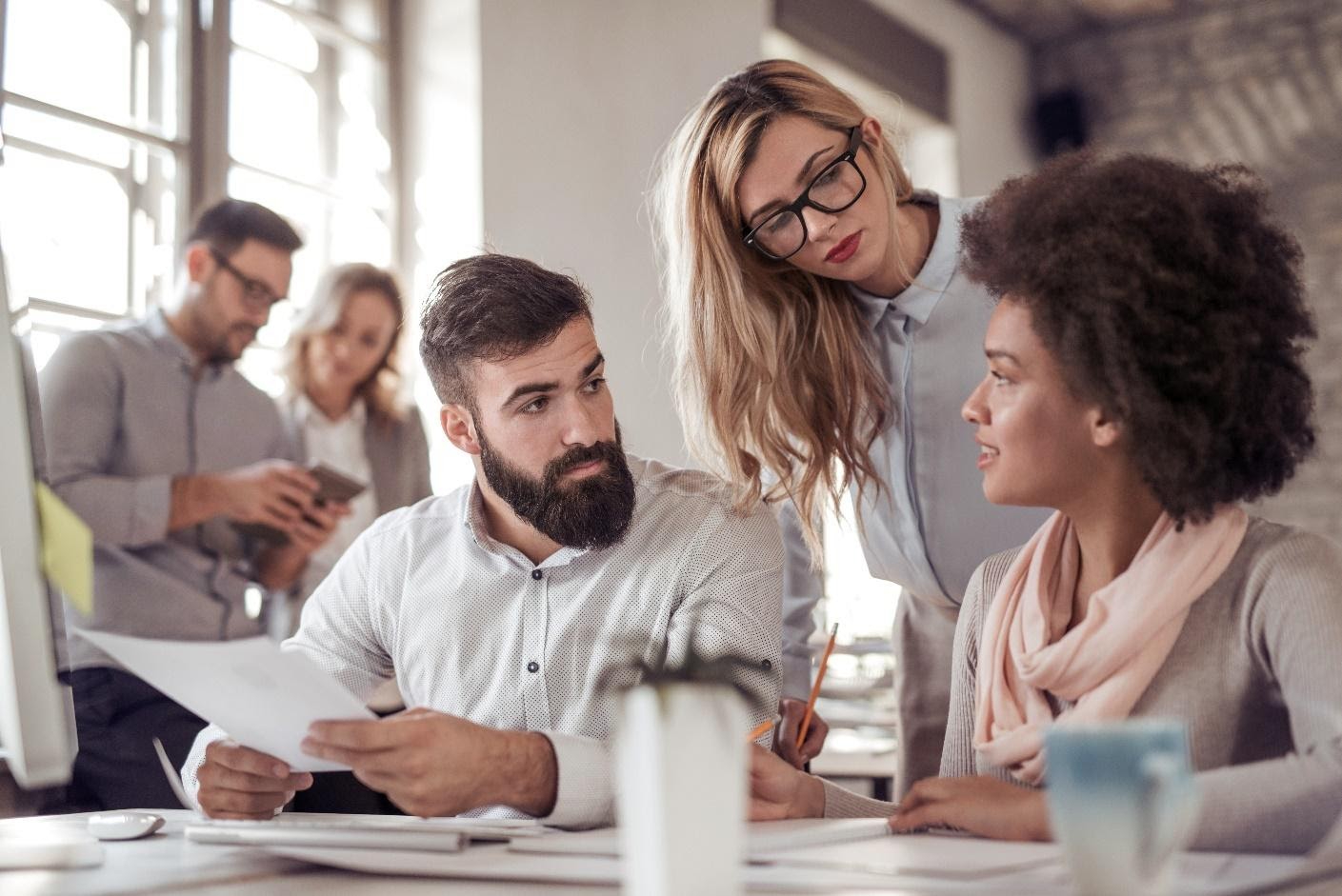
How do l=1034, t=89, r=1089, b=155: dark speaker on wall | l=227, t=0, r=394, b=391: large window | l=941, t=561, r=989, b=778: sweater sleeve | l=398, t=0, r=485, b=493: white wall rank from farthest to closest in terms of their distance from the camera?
l=1034, t=89, r=1089, b=155: dark speaker on wall
l=398, t=0, r=485, b=493: white wall
l=227, t=0, r=394, b=391: large window
l=941, t=561, r=989, b=778: sweater sleeve

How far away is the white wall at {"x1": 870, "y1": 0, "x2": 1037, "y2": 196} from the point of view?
19.5 feet

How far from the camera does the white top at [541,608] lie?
168 cm

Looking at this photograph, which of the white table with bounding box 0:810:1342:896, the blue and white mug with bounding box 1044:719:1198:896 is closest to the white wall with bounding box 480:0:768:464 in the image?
the white table with bounding box 0:810:1342:896

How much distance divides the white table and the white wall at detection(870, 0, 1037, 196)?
504 centimetres

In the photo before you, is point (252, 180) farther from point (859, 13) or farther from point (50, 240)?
point (859, 13)

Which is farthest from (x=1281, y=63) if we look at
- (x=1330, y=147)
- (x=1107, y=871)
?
(x=1107, y=871)

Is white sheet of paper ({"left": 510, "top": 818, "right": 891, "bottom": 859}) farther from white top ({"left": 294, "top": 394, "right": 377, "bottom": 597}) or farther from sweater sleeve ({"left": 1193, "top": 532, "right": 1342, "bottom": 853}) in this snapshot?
white top ({"left": 294, "top": 394, "right": 377, "bottom": 597})

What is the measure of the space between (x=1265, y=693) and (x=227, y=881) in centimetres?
87

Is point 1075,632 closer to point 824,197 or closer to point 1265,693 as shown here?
point 1265,693

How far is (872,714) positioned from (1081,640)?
162 centimetres

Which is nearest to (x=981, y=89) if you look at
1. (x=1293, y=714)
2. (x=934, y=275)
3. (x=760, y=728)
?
(x=934, y=275)

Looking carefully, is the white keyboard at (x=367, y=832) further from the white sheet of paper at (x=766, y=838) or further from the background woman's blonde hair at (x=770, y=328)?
the background woman's blonde hair at (x=770, y=328)

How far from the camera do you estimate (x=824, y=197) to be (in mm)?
1903

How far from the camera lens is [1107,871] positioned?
729 millimetres
